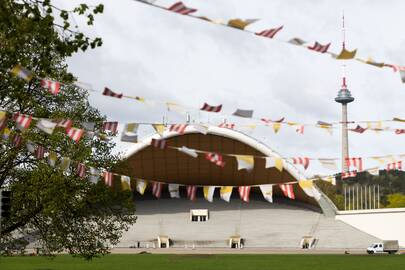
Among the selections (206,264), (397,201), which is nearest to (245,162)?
(206,264)

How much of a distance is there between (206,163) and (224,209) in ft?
20.4

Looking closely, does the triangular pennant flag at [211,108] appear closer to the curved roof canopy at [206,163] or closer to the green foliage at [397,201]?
the curved roof canopy at [206,163]

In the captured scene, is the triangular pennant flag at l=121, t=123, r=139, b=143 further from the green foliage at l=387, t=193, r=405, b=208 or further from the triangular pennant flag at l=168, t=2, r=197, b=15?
the green foliage at l=387, t=193, r=405, b=208

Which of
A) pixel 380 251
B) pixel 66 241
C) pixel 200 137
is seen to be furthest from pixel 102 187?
pixel 200 137

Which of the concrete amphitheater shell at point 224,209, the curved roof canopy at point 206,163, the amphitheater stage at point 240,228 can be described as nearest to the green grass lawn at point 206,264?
the amphitheater stage at point 240,228

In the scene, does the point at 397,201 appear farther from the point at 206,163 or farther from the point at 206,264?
the point at 206,264

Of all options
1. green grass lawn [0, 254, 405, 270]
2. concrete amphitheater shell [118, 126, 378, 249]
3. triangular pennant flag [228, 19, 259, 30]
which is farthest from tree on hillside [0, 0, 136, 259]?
concrete amphitheater shell [118, 126, 378, 249]

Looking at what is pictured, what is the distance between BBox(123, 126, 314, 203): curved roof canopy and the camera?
79000 millimetres

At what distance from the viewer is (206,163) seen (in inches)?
3297

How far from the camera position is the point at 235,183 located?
8912 cm

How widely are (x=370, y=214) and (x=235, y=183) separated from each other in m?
19.0

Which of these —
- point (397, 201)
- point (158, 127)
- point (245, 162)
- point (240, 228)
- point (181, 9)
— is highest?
point (181, 9)

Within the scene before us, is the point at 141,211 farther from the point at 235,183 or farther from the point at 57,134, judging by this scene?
the point at 57,134

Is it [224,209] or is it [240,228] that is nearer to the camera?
[240,228]
